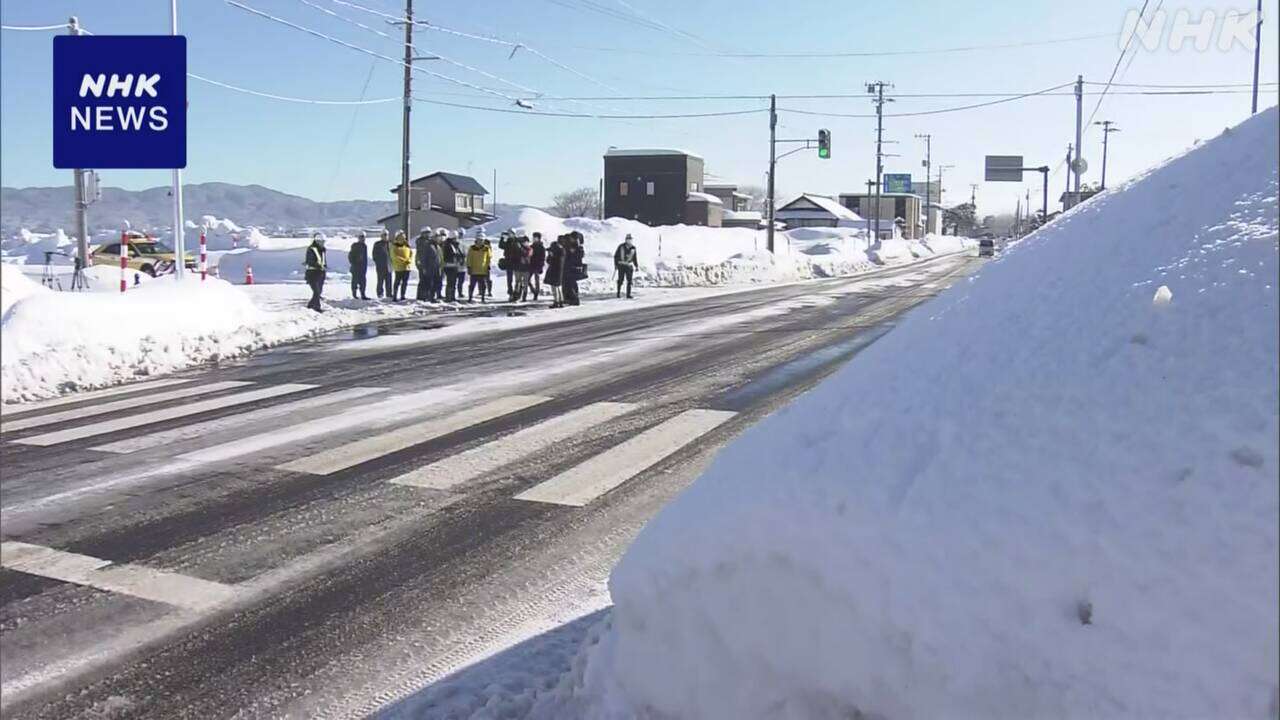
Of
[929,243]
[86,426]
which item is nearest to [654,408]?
[86,426]

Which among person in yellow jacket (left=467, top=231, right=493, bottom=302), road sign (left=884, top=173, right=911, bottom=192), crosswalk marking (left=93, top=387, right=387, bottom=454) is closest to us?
crosswalk marking (left=93, top=387, right=387, bottom=454)

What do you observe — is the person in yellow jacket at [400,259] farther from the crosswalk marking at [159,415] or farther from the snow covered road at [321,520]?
the crosswalk marking at [159,415]

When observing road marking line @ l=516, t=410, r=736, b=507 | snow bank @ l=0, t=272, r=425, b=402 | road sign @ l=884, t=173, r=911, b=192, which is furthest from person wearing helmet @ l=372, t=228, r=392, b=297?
road sign @ l=884, t=173, r=911, b=192

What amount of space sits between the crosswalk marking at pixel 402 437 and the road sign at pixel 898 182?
327ft

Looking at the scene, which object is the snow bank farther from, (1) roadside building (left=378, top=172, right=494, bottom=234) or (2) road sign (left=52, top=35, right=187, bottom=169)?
(1) roadside building (left=378, top=172, right=494, bottom=234)

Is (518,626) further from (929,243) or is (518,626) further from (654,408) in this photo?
(929,243)

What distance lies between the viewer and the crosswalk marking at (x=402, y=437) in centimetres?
684

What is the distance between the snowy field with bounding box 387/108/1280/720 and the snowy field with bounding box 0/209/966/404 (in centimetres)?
161

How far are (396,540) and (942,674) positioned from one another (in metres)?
3.62

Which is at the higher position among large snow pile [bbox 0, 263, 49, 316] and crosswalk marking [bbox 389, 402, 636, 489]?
large snow pile [bbox 0, 263, 49, 316]

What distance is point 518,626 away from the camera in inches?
165

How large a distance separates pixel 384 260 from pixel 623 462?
16.7 metres

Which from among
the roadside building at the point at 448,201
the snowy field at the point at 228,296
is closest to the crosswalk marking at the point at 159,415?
the snowy field at the point at 228,296

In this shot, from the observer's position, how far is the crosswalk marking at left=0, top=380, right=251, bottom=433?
306 inches
